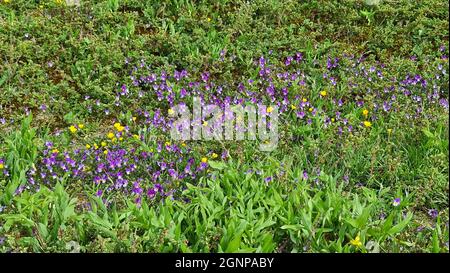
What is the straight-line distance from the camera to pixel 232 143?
468 centimetres

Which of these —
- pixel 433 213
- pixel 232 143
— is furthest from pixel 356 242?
pixel 232 143

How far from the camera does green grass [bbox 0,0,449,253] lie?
3.85 metres

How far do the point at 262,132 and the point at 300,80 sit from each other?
856 mm

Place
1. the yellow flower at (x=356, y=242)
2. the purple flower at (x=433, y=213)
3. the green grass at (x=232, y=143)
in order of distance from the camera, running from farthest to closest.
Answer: the purple flower at (x=433, y=213)
the green grass at (x=232, y=143)
the yellow flower at (x=356, y=242)

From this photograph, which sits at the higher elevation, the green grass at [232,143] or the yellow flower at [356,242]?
the green grass at [232,143]

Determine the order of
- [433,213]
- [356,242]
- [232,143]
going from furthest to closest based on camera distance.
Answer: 1. [232,143]
2. [433,213]
3. [356,242]

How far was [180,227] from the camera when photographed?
3.92m

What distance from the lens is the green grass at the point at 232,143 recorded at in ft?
12.6

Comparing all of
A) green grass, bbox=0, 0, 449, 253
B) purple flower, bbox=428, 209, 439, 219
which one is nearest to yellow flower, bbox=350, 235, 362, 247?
green grass, bbox=0, 0, 449, 253

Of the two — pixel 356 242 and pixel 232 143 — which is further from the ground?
pixel 232 143

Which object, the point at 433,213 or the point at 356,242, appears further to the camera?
the point at 433,213

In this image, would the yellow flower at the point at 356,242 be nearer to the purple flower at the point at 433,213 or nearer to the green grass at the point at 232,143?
the green grass at the point at 232,143

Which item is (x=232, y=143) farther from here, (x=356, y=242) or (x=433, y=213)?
(x=433, y=213)

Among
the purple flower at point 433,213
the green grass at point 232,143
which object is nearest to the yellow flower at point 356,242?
the green grass at point 232,143
